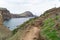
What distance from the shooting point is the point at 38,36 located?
1368 cm

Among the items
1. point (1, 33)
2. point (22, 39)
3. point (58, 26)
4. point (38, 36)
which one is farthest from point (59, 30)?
point (1, 33)

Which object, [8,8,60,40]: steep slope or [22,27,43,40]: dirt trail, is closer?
[8,8,60,40]: steep slope

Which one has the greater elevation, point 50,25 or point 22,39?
point 50,25

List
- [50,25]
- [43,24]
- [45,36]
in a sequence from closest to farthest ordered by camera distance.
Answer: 1. [45,36]
2. [50,25]
3. [43,24]

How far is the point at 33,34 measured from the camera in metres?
14.0

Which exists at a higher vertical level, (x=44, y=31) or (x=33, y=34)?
(x=44, y=31)

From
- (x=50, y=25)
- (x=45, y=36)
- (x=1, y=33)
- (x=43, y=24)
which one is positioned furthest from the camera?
(x=1, y=33)

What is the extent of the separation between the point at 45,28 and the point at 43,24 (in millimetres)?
1211

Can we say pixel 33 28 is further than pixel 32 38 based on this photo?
Yes

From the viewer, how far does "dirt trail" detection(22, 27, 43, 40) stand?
1359cm

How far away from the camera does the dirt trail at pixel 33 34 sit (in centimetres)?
1359

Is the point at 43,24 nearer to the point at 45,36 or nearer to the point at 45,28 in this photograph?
the point at 45,28

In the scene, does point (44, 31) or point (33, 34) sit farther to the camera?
point (33, 34)

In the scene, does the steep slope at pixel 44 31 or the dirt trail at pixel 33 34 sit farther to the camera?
the dirt trail at pixel 33 34
